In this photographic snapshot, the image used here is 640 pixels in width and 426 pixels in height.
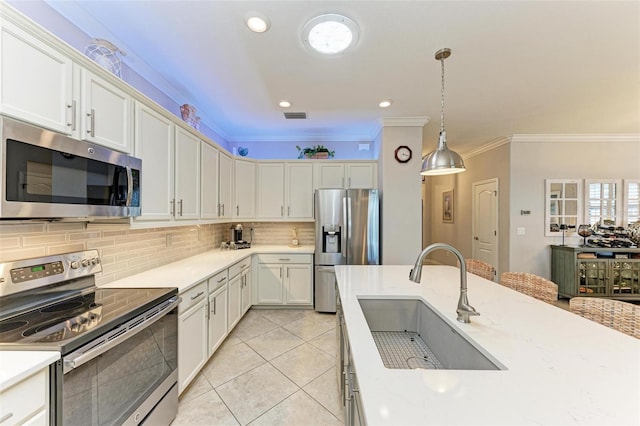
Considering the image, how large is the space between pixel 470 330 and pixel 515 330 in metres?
0.20

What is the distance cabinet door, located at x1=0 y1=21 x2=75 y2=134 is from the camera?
1069 millimetres

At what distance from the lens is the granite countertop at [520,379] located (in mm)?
633

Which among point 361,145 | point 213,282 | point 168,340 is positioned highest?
point 361,145

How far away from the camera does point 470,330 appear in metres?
1.10

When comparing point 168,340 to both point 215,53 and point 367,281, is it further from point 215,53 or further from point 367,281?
point 215,53

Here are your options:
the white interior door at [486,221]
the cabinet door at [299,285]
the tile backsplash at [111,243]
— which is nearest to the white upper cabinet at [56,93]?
the tile backsplash at [111,243]

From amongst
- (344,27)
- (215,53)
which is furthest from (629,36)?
(215,53)

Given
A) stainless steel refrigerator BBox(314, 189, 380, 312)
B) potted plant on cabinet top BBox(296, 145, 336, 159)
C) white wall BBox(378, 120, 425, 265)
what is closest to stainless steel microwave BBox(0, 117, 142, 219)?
stainless steel refrigerator BBox(314, 189, 380, 312)

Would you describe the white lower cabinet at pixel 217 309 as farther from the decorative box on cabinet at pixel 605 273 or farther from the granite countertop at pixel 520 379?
the decorative box on cabinet at pixel 605 273

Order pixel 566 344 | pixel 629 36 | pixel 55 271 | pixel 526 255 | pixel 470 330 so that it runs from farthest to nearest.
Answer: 1. pixel 526 255
2. pixel 629 36
3. pixel 55 271
4. pixel 470 330
5. pixel 566 344

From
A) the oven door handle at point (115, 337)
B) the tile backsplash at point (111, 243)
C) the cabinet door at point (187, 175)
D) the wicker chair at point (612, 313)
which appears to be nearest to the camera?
the oven door handle at point (115, 337)

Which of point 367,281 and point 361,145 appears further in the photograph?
point 361,145

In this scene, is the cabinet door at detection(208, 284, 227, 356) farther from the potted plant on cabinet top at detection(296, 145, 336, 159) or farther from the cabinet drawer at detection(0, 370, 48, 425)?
the potted plant on cabinet top at detection(296, 145, 336, 159)

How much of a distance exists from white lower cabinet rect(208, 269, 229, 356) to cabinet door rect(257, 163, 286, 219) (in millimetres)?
1477
